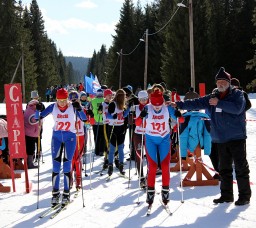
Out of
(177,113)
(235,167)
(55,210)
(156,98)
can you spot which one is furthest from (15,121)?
(235,167)

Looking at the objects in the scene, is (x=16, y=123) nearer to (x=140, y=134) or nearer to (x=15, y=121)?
(x=15, y=121)

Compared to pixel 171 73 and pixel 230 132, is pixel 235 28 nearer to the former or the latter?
pixel 171 73

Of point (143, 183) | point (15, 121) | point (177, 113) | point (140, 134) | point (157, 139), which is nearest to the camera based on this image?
point (157, 139)

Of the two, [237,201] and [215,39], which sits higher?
[215,39]

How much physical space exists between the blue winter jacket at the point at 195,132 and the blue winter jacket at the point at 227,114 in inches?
66.0

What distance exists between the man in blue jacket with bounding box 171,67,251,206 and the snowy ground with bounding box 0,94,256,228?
0.95ft

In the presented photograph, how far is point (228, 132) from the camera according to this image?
21.4 feet

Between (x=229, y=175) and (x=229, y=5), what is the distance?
163 feet

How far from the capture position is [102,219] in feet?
20.0

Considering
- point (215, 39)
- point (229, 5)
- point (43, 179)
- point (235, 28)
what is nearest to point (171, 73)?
point (215, 39)

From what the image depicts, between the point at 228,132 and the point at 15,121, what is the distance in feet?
14.2

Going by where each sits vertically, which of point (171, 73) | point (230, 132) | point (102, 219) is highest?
point (171, 73)

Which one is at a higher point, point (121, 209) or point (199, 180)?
point (199, 180)

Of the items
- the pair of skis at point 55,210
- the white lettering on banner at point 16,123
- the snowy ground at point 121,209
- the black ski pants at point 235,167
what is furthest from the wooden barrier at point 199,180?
the white lettering on banner at point 16,123
